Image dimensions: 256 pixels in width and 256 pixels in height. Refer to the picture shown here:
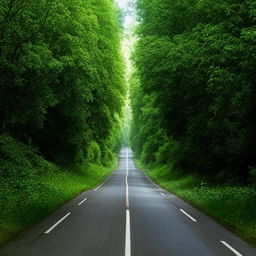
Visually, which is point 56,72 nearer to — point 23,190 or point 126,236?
point 23,190

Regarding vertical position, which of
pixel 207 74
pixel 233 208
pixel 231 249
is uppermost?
pixel 207 74

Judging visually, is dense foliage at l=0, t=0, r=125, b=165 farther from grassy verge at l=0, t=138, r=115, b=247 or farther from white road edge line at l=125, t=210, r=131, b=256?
white road edge line at l=125, t=210, r=131, b=256

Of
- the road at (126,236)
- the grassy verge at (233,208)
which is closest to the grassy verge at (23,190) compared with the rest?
the road at (126,236)

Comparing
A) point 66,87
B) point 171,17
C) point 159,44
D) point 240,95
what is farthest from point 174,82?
point 240,95

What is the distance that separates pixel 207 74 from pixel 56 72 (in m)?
7.55

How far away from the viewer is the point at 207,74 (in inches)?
762

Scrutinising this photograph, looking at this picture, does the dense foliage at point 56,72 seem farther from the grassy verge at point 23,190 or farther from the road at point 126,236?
the road at point 126,236

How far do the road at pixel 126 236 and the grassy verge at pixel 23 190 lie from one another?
1.84 feet

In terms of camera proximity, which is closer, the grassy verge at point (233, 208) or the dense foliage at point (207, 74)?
the grassy verge at point (233, 208)

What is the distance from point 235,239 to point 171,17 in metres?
20.7

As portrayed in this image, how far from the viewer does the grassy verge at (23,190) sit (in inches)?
539

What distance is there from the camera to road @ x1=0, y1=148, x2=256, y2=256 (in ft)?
32.9

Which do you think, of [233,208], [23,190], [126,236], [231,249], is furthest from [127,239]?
[23,190]

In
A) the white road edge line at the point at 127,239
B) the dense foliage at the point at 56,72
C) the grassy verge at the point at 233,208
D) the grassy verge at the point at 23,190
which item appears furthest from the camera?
the dense foliage at the point at 56,72
